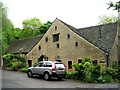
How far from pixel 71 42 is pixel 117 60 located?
6.33 metres

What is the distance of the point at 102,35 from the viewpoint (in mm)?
30203

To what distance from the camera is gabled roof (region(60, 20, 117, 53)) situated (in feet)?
91.2

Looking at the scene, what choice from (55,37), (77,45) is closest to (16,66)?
(55,37)

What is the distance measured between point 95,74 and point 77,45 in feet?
28.8

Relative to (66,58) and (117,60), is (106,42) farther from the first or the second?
(66,58)

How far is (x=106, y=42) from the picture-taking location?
28406mm

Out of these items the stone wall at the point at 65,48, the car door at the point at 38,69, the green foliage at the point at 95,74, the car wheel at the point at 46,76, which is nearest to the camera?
the green foliage at the point at 95,74

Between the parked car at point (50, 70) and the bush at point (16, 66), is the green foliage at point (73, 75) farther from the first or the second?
the bush at point (16, 66)

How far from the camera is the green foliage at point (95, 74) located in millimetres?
21091

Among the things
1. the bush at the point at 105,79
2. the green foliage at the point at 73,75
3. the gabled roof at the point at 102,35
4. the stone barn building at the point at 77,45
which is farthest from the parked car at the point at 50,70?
the gabled roof at the point at 102,35

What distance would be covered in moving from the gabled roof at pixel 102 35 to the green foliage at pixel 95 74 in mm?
4674

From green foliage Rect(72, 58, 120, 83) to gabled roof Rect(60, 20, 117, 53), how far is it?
467 cm

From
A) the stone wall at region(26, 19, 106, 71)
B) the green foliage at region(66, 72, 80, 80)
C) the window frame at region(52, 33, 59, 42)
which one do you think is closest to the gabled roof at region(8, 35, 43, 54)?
the stone wall at region(26, 19, 106, 71)

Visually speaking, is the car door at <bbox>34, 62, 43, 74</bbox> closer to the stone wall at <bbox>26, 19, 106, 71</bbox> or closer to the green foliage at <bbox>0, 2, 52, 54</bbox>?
the stone wall at <bbox>26, 19, 106, 71</bbox>
